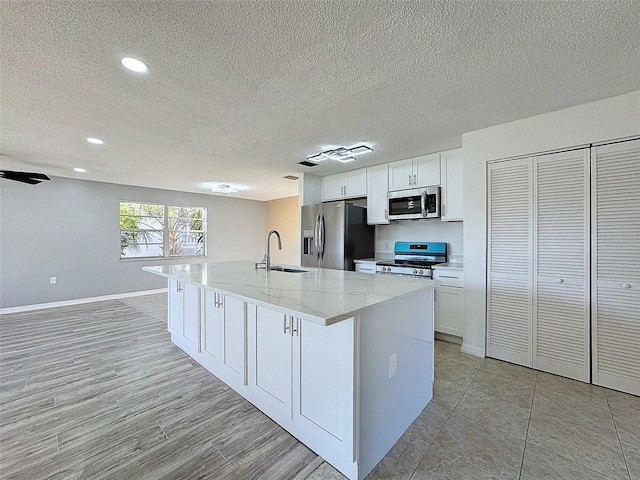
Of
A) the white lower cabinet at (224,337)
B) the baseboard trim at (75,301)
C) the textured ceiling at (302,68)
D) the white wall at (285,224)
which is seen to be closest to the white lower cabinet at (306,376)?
the white lower cabinet at (224,337)

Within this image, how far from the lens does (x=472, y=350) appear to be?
9.76 feet

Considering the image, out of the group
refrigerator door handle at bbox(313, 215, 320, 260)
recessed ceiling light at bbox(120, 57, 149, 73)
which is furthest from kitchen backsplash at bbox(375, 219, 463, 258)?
recessed ceiling light at bbox(120, 57, 149, 73)

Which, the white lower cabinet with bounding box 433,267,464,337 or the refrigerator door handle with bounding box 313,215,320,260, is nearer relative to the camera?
the white lower cabinet with bounding box 433,267,464,337

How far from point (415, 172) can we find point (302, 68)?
243cm

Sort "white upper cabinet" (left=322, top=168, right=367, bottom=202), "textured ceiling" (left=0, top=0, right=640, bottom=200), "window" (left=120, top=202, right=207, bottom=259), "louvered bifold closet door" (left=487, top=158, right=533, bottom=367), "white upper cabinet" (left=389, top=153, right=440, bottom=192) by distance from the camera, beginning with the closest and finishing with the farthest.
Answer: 1. "textured ceiling" (left=0, top=0, right=640, bottom=200)
2. "louvered bifold closet door" (left=487, top=158, right=533, bottom=367)
3. "white upper cabinet" (left=389, top=153, right=440, bottom=192)
4. "white upper cabinet" (left=322, top=168, right=367, bottom=202)
5. "window" (left=120, top=202, right=207, bottom=259)

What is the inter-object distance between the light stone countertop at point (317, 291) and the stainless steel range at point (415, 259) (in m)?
1.27

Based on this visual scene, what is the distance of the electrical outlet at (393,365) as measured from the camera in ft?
5.40

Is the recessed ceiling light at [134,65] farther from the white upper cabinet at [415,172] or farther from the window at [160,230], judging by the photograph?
the window at [160,230]

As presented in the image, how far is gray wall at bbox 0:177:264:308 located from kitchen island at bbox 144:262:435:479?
4628 mm

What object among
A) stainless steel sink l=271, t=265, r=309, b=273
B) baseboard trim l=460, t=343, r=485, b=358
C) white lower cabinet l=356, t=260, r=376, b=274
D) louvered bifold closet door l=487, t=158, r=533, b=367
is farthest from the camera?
white lower cabinet l=356, t=260, r=376, b=274

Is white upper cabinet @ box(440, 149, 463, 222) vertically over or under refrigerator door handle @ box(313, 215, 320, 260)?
over

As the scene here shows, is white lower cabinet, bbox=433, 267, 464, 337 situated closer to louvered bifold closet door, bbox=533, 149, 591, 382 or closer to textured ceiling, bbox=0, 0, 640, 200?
louvered bifold closet door, bbox=533, 149, 591, 382

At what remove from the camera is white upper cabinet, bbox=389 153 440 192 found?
3.68 meters

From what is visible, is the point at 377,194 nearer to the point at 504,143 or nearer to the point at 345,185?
the point at 345,185
